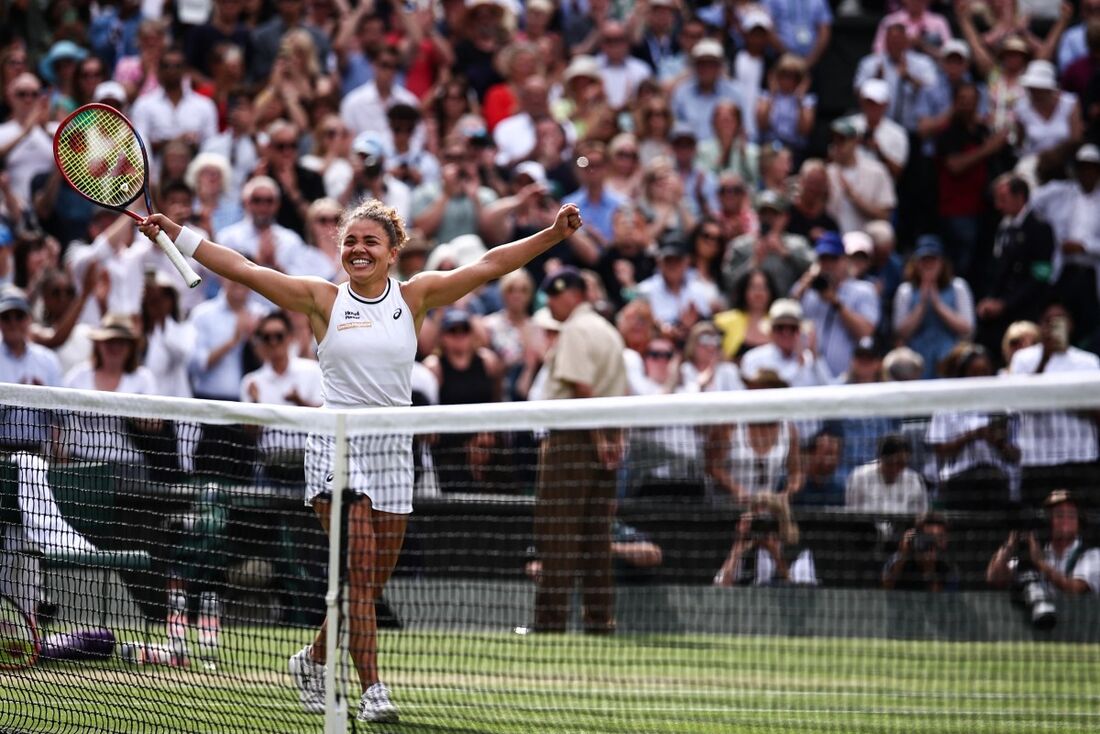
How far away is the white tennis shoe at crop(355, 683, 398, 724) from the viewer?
739 cm

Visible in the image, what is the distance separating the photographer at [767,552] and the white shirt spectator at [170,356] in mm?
5310

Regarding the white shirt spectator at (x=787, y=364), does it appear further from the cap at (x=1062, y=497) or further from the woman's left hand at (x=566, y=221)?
the woman's left hand at (x=566, y=221)

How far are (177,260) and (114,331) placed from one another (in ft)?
15.4

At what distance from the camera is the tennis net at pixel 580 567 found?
714 cm

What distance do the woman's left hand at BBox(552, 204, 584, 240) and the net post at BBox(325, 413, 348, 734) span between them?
172 centimetres

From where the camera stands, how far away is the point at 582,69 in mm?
16672

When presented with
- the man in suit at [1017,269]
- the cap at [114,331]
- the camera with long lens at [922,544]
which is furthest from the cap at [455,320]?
the man in suit at [1017,269]

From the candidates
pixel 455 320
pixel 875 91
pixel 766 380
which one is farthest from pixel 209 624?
pixel 875 91

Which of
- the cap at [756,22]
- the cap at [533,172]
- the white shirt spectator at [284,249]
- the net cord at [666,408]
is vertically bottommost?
the net cord at [666,408]

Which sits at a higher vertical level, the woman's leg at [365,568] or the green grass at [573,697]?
the woman's leg at [365,568]

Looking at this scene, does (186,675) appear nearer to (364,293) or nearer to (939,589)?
(364,293)

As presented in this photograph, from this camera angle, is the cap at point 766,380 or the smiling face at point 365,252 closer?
the smiling face at point 365,252

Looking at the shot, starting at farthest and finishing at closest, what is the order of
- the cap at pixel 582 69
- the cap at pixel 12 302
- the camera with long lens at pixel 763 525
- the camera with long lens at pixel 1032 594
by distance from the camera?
the cap at pixel 582 69 → the cap at pixel 12 302 → the camera with long lens at pixel 763 525 → the camera with long lens at pixel 1032 594

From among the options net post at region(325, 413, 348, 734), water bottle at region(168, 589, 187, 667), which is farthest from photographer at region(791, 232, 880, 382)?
net post at region(325, 413, 348, 734)
